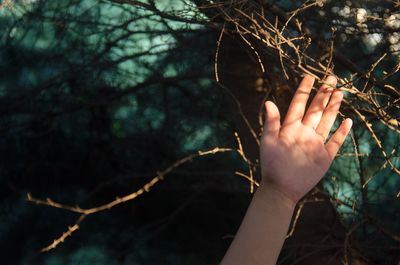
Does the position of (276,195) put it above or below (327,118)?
below

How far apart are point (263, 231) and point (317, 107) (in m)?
0.33

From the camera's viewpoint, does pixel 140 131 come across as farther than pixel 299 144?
Yes

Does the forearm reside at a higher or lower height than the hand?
lower

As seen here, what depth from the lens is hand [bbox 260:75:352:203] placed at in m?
1.54

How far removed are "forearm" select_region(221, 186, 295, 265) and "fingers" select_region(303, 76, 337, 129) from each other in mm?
197

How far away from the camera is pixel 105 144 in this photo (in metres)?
3.54

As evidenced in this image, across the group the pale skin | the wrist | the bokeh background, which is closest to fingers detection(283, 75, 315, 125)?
the pale skin

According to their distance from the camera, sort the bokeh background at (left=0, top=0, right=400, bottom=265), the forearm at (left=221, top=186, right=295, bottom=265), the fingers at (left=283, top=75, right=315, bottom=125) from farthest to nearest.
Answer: the bokeh background at (left=0, top=0, right=400, bottom=265), the fingers at (left=283, top=75, right=315, bottom=125), the forearm at (left=221, top=186, right=295, bottom=265)

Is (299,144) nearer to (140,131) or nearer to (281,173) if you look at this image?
(281,173)

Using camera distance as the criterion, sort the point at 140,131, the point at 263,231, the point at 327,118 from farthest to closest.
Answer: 1. the point at 140,131
2. the point at 327,118
3. the point at 263,231

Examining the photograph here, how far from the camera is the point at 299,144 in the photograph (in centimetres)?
157

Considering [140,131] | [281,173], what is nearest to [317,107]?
[281,173]

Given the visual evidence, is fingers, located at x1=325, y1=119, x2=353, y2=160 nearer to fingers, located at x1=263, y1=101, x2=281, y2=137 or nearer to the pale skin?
the pale skin

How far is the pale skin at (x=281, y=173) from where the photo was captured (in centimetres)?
151
